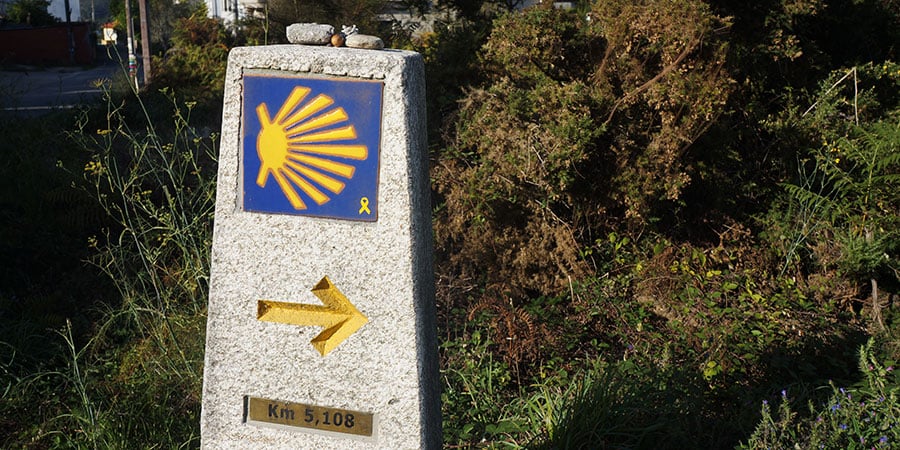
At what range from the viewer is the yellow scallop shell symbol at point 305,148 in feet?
7.87

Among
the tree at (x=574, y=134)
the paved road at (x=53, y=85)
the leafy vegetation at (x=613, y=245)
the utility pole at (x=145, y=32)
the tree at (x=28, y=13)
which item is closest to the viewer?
the leafy vegetation at (x=613, y=245)

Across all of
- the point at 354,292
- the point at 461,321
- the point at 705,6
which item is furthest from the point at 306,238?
the point at 705,6

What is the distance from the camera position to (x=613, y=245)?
16.6 feet

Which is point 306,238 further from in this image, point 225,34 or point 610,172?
point 225,34

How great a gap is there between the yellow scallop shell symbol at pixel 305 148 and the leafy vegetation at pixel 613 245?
4.44 ft

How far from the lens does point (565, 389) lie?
12.6 ft

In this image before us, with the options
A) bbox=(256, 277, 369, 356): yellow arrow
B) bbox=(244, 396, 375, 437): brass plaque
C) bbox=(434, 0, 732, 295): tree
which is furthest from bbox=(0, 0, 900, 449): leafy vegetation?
bbox=(256, 277, 369, 356): yellow arrow

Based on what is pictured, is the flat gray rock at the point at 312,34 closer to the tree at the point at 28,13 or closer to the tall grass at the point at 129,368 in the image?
the tall grass at the point at 129,368


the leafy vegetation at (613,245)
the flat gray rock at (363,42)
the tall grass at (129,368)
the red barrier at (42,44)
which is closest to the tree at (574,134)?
the leafy vegetation at (613,245)

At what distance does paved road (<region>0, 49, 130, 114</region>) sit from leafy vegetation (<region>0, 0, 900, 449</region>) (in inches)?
291

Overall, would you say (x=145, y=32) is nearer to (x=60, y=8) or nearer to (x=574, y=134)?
(x=574, y=134)

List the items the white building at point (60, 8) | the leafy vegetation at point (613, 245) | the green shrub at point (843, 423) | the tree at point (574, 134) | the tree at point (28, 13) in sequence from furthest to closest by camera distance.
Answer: the white building at point (60, 8)
the tree at point (28, 13)
the tree at point (574, 134)
the leafy vegetation at point (613, 245)
the green shrub at point (843, 423)

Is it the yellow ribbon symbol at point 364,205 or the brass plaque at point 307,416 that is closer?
the yellow ribbon symbol at point 364,205

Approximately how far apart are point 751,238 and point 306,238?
11.5 ft
